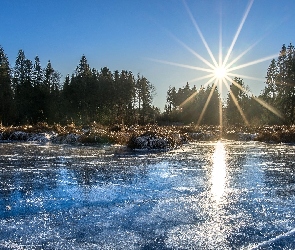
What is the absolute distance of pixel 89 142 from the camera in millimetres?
21656

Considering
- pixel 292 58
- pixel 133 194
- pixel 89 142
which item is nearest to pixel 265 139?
pixel 89 142

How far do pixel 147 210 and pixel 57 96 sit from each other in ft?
216

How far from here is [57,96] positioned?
220ft

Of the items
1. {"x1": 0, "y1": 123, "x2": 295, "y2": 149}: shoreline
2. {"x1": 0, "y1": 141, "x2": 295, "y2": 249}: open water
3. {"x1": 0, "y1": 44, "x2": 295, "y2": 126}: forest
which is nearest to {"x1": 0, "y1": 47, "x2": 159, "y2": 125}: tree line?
{"x1": 0, "y1": 44, "x2": 295, "y2": 126}: forest

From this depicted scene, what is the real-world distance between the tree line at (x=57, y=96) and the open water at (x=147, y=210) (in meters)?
53.9

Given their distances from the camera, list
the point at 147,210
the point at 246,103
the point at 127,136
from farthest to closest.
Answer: the point at 246,103, the point at 127,136, the point at 147,210

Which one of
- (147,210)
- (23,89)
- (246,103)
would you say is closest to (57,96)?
(23,89)

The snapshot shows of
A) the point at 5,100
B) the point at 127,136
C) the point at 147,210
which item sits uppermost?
the point at 5,100

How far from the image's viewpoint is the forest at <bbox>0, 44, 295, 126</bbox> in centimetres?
5806

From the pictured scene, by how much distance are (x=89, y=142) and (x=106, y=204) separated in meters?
16.9

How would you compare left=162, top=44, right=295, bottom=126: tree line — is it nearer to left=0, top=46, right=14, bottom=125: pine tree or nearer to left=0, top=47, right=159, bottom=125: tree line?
left=0, top=47, right=159, bottom=125: tree line

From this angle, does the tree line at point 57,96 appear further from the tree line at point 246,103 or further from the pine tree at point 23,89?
the tree line at point 246,103

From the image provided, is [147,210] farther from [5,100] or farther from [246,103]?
[246,103]

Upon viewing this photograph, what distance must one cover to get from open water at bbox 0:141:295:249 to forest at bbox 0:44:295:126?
47769 millimetres
